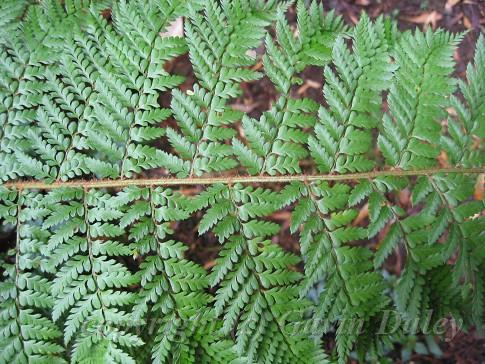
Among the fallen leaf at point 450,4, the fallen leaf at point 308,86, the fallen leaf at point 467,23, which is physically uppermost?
the fallen leaf at point 450,4

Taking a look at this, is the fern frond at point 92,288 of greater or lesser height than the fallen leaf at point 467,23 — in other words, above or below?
below

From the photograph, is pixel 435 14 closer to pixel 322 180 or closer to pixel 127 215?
pixel 322 180

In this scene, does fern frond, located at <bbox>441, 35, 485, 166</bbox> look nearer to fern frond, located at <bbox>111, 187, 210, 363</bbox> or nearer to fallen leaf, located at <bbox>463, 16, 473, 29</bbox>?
fern frond, located at <bbox>111, 187, 210, 363</bbox>

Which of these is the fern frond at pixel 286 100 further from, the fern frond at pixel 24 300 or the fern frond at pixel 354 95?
the fern frond at pixel 24 300

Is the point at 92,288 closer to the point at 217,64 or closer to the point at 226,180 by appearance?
the point at 226,180

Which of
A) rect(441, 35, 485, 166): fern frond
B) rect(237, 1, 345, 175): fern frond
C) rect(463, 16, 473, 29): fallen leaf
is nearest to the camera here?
rect(441, 35, 485, 166): fern frond

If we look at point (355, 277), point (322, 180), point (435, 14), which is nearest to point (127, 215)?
point (322, 180)

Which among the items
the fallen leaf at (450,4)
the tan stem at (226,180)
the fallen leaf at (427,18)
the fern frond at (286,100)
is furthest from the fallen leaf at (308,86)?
the tan stem at (226,180)

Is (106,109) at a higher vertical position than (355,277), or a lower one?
higher

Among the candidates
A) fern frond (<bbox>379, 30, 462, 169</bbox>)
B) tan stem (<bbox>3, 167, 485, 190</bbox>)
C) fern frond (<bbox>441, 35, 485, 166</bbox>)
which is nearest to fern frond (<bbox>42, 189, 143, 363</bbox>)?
tan stem (<bbox>3, 167, 485, 190</bbox>)
